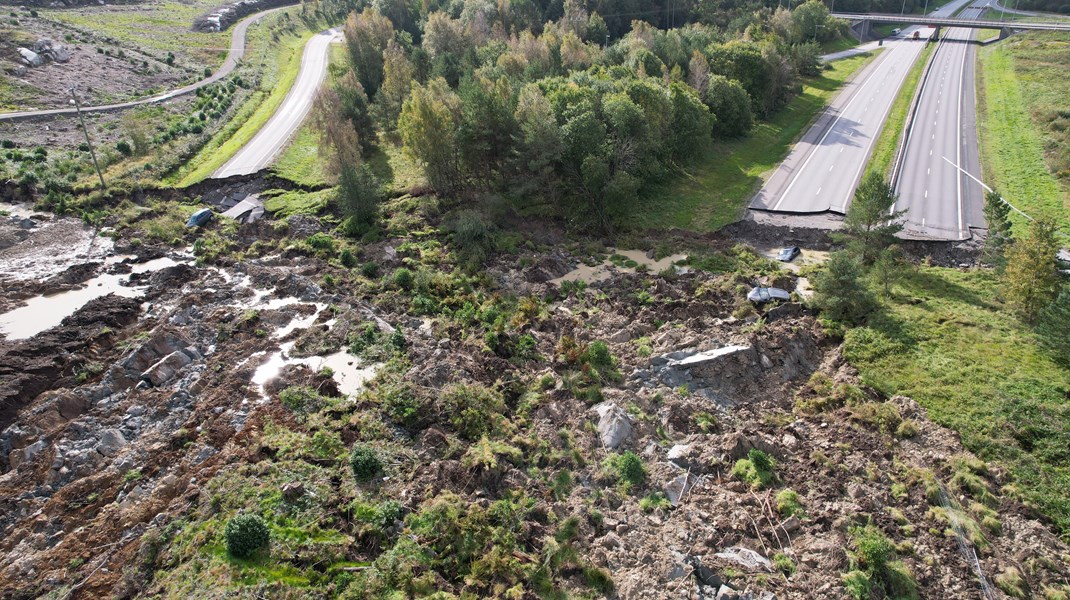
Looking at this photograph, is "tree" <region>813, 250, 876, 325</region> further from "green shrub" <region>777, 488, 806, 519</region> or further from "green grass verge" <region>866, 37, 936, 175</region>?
"green grass verge" <region>866, 37, 936, 175</region>

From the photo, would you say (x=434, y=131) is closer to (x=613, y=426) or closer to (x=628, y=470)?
(x=613, y=426)

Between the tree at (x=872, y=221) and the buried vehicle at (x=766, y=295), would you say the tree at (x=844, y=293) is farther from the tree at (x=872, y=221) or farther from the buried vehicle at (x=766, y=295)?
the tree at (x=872, y=221)

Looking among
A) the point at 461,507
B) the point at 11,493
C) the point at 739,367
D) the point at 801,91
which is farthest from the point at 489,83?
the point at 801,91

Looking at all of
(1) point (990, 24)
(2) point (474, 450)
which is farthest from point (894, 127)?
(2) point (474, 450)

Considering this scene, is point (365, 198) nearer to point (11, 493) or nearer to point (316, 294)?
point (316, 294)

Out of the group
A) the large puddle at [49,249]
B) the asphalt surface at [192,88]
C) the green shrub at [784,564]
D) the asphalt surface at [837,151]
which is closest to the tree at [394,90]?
the large puddle at [49,249]

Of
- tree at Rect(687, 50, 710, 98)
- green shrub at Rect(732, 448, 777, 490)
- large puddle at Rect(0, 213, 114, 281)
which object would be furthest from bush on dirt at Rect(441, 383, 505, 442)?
tree at Rect(687, 50, 710, 98)
